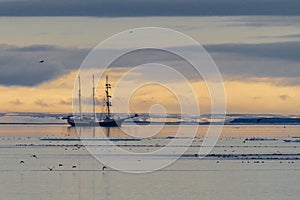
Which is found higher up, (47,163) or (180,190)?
(47,163)

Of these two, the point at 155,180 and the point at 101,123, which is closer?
the point at 155,180

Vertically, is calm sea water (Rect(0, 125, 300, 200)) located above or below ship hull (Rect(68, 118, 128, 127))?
below

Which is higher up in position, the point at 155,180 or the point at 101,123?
the point at 101,123

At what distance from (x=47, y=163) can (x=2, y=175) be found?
864 centimetres

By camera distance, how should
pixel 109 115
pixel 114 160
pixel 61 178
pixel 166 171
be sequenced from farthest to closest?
pixel 109 115, pixel 114 160, pixel 166 171, pixel 61 178

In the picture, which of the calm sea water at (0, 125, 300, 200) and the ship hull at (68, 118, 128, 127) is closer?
the calm sea water at (0, 125, 300, 200)

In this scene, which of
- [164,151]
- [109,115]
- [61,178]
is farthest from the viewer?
[109,115]

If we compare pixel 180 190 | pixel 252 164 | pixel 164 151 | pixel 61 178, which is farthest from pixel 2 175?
pixel 164 151

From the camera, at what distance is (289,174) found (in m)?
47.8

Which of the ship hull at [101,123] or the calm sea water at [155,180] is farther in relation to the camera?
the ship hull at [101,123]

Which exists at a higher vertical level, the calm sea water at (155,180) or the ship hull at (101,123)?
the ship hull at (101,123)

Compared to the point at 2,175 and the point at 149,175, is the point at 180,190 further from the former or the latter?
the point at 2,175

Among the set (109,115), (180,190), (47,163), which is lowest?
(180,190)

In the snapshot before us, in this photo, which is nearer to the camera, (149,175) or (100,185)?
(100,185)
